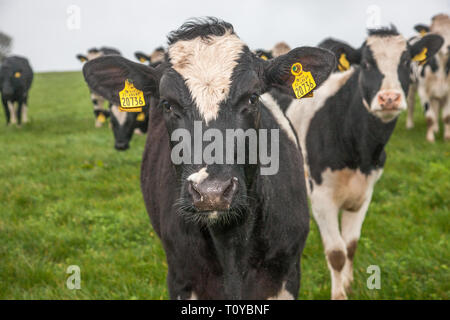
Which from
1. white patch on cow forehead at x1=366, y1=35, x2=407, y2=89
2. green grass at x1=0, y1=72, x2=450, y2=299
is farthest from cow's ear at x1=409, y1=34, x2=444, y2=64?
green grass at x1=0, y1=72, x2=450, y2=299

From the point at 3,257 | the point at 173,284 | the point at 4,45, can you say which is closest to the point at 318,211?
the point at 173,284

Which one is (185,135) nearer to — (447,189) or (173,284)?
(173,284)

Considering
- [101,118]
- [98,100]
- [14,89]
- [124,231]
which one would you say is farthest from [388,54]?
[14,89]

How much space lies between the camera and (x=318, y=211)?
459 centimetres

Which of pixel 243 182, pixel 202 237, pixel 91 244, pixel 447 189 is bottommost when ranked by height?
pixel 91 244

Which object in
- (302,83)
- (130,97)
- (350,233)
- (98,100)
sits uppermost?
(302,83)

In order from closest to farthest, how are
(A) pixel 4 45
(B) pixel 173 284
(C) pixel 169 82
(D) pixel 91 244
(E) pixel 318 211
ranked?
1. (C) pixel 169 82
2. (B) pixel 173 284
3. (E) pixel 318 211
4. (D) pixel 91 244
5. (A) pixel 4 45

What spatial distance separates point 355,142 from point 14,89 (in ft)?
45.4

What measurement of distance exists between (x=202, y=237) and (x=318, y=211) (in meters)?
2.18

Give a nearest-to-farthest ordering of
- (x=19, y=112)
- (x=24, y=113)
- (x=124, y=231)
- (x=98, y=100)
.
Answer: (x=124, y=231), (x=19, y=112), (x=98, y=100), (x=24, y=113)

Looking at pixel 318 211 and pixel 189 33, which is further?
pixel 318 211

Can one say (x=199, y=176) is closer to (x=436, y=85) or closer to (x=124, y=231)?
(x=124, y=231)

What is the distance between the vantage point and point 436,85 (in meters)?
9.55

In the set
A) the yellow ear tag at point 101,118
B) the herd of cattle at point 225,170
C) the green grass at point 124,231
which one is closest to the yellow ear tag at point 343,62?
the herd of cattle at point 225,170
